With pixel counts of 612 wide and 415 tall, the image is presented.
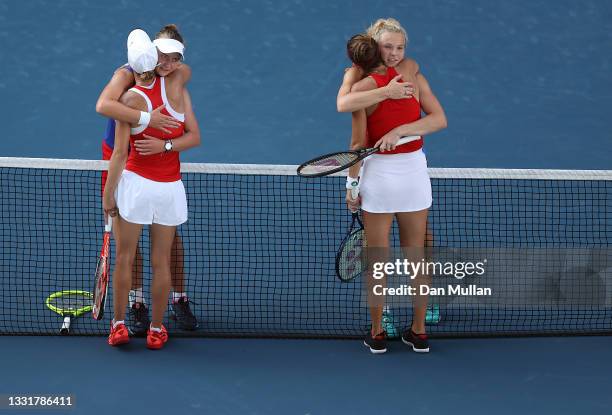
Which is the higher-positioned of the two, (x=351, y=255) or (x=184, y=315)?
(x=351, y=255)

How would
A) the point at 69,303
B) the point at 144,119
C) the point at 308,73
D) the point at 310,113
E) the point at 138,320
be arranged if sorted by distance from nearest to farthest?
the point at 144,119 < the point at 138,320 < the point at 69,303 < the point at 310,113 < the point at 308,73

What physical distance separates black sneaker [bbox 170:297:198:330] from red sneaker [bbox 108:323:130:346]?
424mm

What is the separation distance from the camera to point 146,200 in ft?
18.9

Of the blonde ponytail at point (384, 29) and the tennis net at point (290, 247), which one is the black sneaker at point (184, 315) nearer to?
the tennis net at point (290, 247)

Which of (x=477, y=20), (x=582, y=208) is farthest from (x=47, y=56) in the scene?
(x=582, y=208)

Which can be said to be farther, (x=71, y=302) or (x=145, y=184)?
(x=71, y=302)

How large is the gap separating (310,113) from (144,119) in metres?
3.85

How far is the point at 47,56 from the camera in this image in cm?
993

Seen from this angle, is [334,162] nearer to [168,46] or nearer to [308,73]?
[168,46]

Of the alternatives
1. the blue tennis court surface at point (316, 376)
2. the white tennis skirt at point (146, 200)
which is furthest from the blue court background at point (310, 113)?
the white tennis skirt at point (146, 200)

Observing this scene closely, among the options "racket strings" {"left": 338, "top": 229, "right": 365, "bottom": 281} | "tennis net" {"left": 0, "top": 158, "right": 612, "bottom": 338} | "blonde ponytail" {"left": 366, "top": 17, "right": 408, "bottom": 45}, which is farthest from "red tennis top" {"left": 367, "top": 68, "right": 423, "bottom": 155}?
"racket strings" {"left": 338, "top": 229, "right": 365, "bottom": 281}

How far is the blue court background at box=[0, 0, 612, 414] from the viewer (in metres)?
5.72

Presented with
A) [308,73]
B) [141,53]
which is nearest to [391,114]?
[141,53]

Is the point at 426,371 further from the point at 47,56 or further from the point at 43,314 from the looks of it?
the point at 47,56
